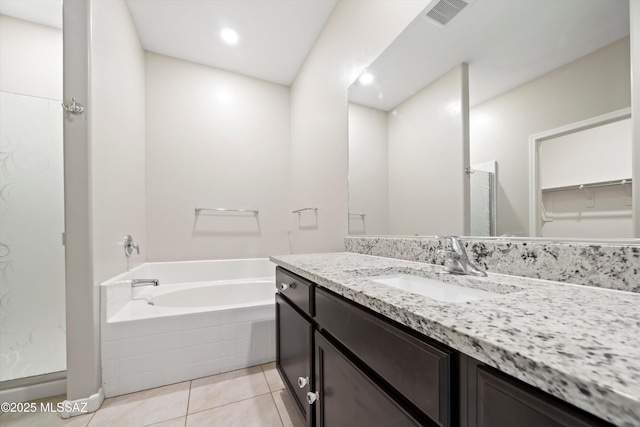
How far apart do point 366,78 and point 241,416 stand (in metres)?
1.95

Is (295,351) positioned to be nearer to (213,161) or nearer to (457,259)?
(457,259)

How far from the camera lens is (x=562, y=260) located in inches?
26.4

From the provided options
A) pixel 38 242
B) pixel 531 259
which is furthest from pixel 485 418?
pixel 38 242

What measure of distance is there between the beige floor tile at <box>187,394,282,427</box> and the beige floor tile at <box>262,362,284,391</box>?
133mm

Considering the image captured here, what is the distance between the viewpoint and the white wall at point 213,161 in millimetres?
2371

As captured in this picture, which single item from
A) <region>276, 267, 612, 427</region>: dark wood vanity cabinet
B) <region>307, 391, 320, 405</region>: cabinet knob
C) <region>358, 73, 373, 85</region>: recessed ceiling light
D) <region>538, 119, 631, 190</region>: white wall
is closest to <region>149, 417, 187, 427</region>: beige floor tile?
<region>276, 267, 612, 427</region>: dark wood vanity cabinet

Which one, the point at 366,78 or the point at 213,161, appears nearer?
the point at 366,78

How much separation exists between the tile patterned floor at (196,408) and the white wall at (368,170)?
1.05 metres

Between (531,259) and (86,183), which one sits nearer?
(531,259)

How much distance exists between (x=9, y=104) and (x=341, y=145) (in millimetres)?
2207

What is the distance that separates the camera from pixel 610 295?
539 mm

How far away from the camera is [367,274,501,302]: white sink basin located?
73 centimetres

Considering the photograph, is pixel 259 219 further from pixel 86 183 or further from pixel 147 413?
pixel 147 413

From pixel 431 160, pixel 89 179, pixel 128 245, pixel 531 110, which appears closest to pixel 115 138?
pixel 89 179
